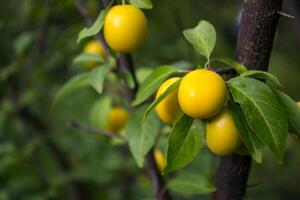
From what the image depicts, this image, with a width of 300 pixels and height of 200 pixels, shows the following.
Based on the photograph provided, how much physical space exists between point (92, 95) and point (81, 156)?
0.30m

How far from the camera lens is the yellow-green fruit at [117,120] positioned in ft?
5.10

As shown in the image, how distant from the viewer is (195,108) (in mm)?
739

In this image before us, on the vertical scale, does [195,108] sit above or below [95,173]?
above

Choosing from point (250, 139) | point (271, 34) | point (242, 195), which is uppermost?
point (271, 34)

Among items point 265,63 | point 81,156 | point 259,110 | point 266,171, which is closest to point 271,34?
point 265,63

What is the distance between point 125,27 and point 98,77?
0.73ft

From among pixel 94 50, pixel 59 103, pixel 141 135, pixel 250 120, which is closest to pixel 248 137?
pixel 250 120

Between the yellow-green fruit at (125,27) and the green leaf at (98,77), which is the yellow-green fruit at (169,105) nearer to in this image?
the yellow-green fruit at (125,27)

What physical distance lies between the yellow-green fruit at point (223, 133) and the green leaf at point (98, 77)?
1.19 ft

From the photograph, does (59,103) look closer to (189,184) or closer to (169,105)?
(189,184)

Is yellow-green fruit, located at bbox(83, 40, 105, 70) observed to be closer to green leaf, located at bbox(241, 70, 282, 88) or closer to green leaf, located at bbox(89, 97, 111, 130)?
green leaf, located at bbox(89, 97, 111, 130)

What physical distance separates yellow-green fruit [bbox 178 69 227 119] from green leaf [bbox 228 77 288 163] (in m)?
0.03

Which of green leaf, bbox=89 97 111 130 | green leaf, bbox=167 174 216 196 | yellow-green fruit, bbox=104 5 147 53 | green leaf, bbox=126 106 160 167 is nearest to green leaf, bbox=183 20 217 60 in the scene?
yellow-green fruit, bbox=104 5 147 53

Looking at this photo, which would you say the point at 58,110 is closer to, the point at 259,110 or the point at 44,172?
the point at 44,172
